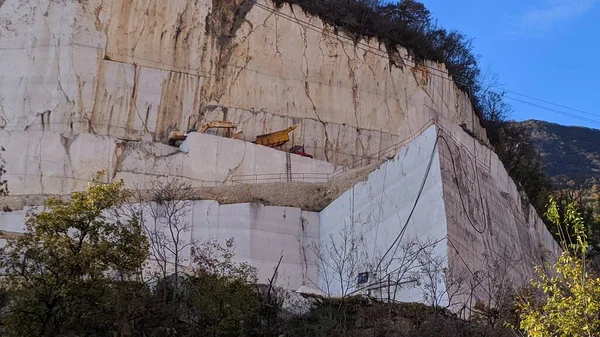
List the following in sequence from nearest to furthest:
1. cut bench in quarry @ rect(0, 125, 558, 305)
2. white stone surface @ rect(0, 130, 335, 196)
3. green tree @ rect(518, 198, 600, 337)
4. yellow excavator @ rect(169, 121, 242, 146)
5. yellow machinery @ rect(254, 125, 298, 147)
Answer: green tree @ rect(518, 198, 600, 337)
cut bench in quarry @ rect(0, 125, 558, 305)
white stone surface @ rect(0, 130, 335, 196)
yellow excavator @ rect(169, 121, 242, 146)
yellow machinery @ rect(254, 125, 298, 147)

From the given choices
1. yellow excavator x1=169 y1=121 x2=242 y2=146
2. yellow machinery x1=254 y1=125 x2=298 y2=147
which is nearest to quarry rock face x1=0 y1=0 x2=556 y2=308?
yellow excavator x1=169 y1=121 x2=242 y2=146

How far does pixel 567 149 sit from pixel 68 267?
6178cm

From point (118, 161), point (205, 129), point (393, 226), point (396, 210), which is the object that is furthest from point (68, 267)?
point (205, 129)

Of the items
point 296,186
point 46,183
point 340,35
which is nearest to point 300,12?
point 340,35

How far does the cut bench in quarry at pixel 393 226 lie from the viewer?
877 inches

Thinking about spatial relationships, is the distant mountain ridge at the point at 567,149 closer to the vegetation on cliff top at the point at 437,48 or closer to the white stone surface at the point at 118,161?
the vegetation on cliff top at the point at 437,48

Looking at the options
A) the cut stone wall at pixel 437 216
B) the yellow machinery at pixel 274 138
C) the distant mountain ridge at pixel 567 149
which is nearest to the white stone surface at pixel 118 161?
the yellow machinery at pixel 274 138

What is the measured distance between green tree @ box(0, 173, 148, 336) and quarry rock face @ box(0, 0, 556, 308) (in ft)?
34.5

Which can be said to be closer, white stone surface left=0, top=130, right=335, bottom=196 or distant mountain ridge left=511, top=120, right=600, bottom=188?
white stone surface left=0, top=130, right=335, bottom=196

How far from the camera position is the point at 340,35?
127ft

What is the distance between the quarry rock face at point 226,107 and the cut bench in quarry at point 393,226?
0.07 metres

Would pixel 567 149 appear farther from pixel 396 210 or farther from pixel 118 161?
pixel 396 210

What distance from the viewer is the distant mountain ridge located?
62.9m

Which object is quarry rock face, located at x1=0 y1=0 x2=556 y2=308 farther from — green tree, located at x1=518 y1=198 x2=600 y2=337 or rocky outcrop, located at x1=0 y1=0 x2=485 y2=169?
green tree, located at x1=518 y1=198 x2=600 y2=337
